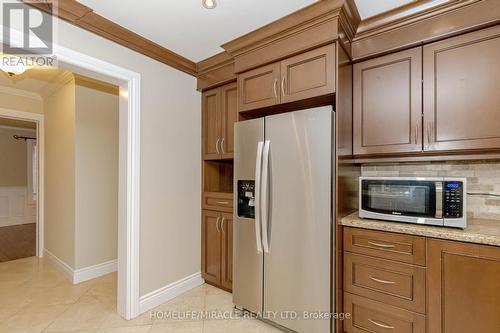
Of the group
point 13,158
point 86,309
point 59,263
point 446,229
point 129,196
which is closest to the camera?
point 446,229

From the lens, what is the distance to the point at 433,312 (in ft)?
4.76

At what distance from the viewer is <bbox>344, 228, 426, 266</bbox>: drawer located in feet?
4.94

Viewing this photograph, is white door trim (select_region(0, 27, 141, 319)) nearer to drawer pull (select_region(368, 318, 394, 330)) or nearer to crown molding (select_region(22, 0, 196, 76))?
crown molding (select_region(22, 0, 196, 76))

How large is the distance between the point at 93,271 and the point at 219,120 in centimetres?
240

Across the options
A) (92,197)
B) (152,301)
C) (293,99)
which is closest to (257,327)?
(152,301)

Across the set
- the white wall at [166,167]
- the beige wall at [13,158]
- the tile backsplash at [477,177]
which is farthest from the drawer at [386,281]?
the beige wall at [13,158]

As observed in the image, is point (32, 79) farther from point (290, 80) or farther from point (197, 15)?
point (290, 80)

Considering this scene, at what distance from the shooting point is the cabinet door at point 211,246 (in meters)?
2.59

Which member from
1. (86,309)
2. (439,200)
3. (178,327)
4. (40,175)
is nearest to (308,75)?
(439,200)

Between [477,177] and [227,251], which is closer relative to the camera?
[477,177]

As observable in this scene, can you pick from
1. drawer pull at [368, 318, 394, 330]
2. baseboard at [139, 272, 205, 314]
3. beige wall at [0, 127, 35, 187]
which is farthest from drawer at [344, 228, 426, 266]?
beige wall at [0, 127, 35, 187]

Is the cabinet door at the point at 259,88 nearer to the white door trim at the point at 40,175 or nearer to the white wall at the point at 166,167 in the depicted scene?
the white wall at the point at 166,167

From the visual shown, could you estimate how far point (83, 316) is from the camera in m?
2.12

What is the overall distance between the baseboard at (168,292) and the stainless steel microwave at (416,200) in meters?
1.94
